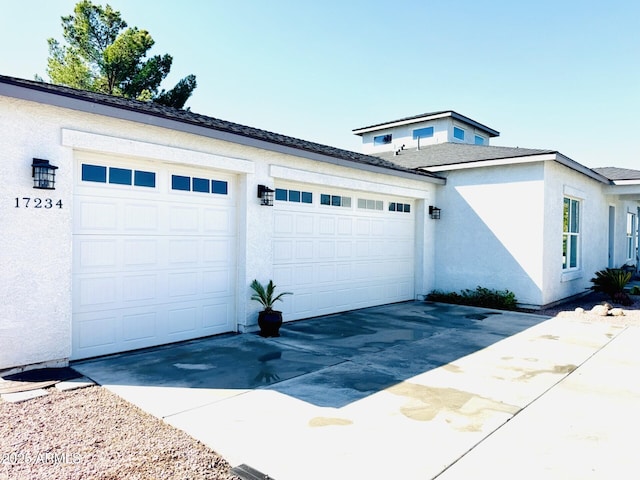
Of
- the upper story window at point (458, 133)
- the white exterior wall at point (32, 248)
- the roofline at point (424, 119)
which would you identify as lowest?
the white exterior wall at point (32, 248)

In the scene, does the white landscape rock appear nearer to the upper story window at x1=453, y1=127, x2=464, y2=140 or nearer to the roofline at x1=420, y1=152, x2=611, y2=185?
the roofline at x1=420, y1=152, x2=611, y2=185

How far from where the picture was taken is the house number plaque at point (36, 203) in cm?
511

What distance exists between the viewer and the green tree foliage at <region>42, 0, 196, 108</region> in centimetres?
2114

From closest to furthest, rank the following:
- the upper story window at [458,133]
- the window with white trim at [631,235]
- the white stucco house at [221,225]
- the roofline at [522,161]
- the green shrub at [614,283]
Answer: the white stucco house at [221,225] < the roofline at [522,161] < the green shrub at [614,283] < the window with white trim at [631,235] < the upper story window at [458,133]

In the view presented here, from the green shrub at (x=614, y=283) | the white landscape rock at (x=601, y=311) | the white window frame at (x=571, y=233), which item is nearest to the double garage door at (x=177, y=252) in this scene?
the white landscape rock at (x=601, y=311)

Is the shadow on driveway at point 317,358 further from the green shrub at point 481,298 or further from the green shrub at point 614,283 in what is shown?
the green shrub at point 614,283

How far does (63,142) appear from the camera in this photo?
5426 millimetres

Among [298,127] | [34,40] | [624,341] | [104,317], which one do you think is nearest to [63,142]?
[104,317]

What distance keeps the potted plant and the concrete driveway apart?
22 cm

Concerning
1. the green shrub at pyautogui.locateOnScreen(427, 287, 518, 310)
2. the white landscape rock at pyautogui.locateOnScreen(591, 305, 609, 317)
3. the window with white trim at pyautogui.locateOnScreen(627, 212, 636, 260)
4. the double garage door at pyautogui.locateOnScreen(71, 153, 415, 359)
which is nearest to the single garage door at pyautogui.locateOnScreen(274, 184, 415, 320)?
the double garage door at pyautogui.locateOnScreen(71, 153, 415, 359)

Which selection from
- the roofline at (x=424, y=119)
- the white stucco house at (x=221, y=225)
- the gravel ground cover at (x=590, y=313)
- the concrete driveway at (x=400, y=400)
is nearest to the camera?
the concrete driveway at (x=400, y=400)

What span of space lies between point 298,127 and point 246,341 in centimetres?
1582

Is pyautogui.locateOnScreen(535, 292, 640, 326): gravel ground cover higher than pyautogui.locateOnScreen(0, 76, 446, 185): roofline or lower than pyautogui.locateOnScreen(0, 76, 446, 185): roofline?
lower

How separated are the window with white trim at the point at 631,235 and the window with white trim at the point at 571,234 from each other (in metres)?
8.31
